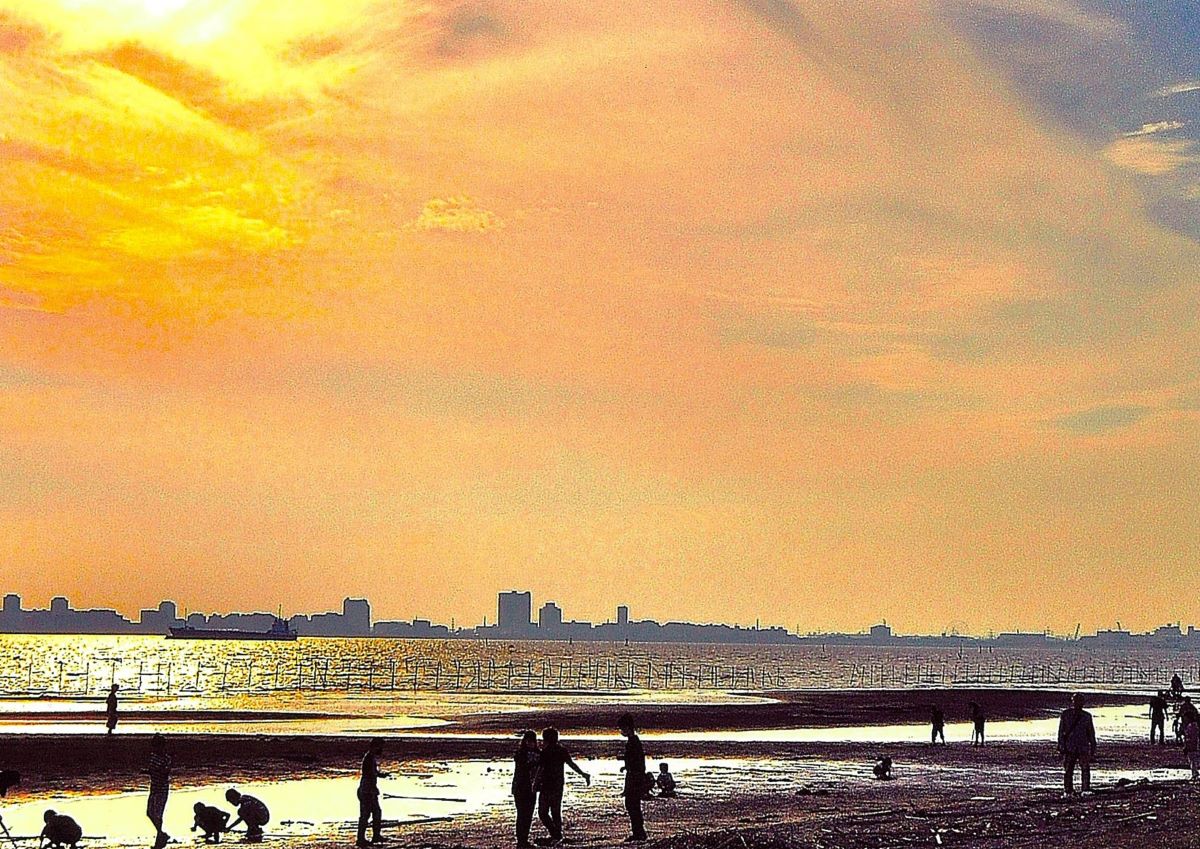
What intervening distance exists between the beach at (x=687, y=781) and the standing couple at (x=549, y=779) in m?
1.05

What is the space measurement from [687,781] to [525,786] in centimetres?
1815

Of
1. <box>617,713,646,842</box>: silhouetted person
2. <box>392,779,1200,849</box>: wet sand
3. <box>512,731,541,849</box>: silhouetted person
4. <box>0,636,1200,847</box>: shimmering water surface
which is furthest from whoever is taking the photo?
<box>0,636,1200,847</box>: shimmering water surface

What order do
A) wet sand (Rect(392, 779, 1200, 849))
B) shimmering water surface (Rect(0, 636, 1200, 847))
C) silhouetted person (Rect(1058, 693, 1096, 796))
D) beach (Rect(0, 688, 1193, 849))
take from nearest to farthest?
1. wet sand (Rect(392, 779, 1200, 849))
2. beach (Rect(0, 688, 1193, 849))
3. silhouetted person (Rect(1058, 693, 1096, 796))
4. shimmering water surface (Rect(0, 636, 1200, 847))

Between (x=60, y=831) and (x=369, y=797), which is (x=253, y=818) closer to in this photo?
(x=369, y=797)

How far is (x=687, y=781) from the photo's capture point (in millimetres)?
41625

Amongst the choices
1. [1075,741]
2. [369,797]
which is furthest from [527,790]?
[1075,741]

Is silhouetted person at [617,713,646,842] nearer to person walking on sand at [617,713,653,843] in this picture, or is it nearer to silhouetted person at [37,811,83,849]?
person walking on sand at [617,713,653,843]

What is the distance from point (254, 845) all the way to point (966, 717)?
238ft

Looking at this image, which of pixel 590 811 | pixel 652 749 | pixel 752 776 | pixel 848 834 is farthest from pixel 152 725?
pixel 848 834

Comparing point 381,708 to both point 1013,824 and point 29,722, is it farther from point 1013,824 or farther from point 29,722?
point 1013,824

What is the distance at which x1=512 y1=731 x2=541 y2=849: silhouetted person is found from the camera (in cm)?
2438

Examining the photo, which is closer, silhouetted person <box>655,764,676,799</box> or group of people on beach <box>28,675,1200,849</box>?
group of people on beach <box>28,675,1200,849</box>

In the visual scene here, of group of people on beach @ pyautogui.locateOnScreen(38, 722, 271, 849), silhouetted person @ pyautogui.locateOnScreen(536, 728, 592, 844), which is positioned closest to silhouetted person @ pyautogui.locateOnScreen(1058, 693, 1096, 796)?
Result: silhouetted person @ pyautogui.locateOnScreen(536, 728, 592, 844)

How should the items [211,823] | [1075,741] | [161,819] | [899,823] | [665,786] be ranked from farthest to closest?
[665,786], [1075,741], [211,823], [161,819], [899,823]
